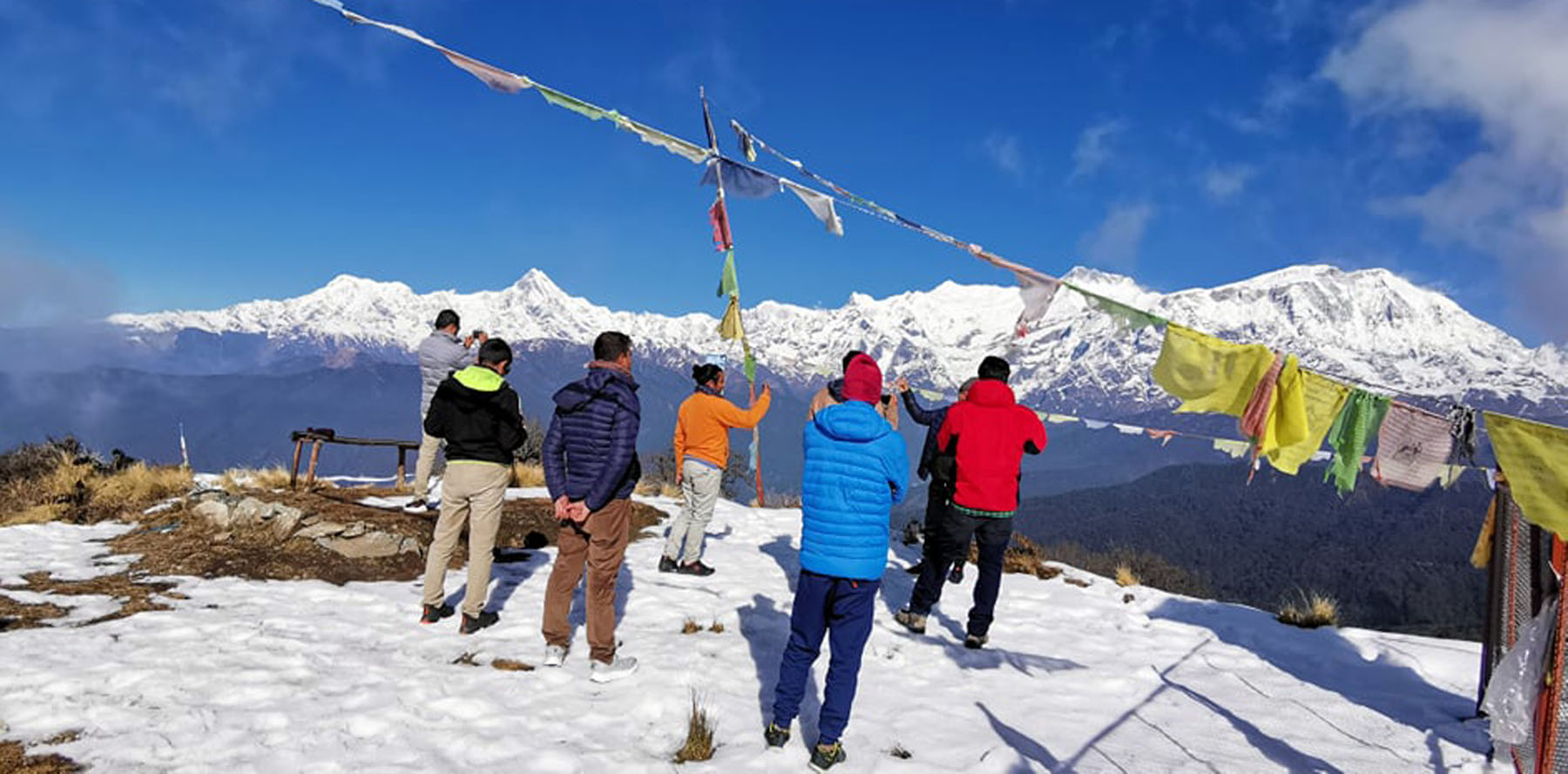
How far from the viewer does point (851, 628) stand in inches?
165

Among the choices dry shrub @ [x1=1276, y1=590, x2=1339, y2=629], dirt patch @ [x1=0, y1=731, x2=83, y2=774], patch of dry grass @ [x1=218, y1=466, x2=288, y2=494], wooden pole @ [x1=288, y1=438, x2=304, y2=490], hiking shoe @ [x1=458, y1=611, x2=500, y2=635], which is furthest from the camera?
patch of dry grass @ [x1=218, y1=466, x2=288, y2=494]

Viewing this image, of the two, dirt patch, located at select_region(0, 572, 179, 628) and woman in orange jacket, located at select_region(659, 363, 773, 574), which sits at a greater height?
woman in orange jacket, located at select_region(659, 363, 773, 574)

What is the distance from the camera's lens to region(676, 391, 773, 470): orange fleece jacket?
7438 millimetres

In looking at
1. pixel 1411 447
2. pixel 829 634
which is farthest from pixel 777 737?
pixel 1411 447

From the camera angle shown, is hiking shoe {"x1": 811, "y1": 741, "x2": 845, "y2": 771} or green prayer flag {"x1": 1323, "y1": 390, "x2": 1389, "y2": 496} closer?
hiking shoe {"x1": 811, "y1": 741, "x2": 845, "y2": 771}

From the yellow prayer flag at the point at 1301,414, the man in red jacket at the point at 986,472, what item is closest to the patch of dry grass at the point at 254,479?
the man in red jacket at the point at 986,472

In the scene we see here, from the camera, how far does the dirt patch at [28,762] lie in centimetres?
324

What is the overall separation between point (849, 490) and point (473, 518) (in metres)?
3.36

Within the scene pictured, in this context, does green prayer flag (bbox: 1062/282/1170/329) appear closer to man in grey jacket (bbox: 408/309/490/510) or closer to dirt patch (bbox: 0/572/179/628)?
man in grey jacket (bbox: 408/309/490/510)

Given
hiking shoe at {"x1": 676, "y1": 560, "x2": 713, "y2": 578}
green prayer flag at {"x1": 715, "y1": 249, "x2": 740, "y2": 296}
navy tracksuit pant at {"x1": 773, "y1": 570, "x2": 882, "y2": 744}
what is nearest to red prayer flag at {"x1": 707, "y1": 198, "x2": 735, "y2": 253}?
green prayer flag at {"x1": 715, "y1": 249, "x2": 740, "y2": 296}

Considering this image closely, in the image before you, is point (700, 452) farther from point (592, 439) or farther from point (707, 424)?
point (592, 439)

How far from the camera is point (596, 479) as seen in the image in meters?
5.10

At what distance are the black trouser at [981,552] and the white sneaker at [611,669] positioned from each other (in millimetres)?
2983

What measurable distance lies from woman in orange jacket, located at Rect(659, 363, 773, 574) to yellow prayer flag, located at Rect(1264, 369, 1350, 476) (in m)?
4.25
